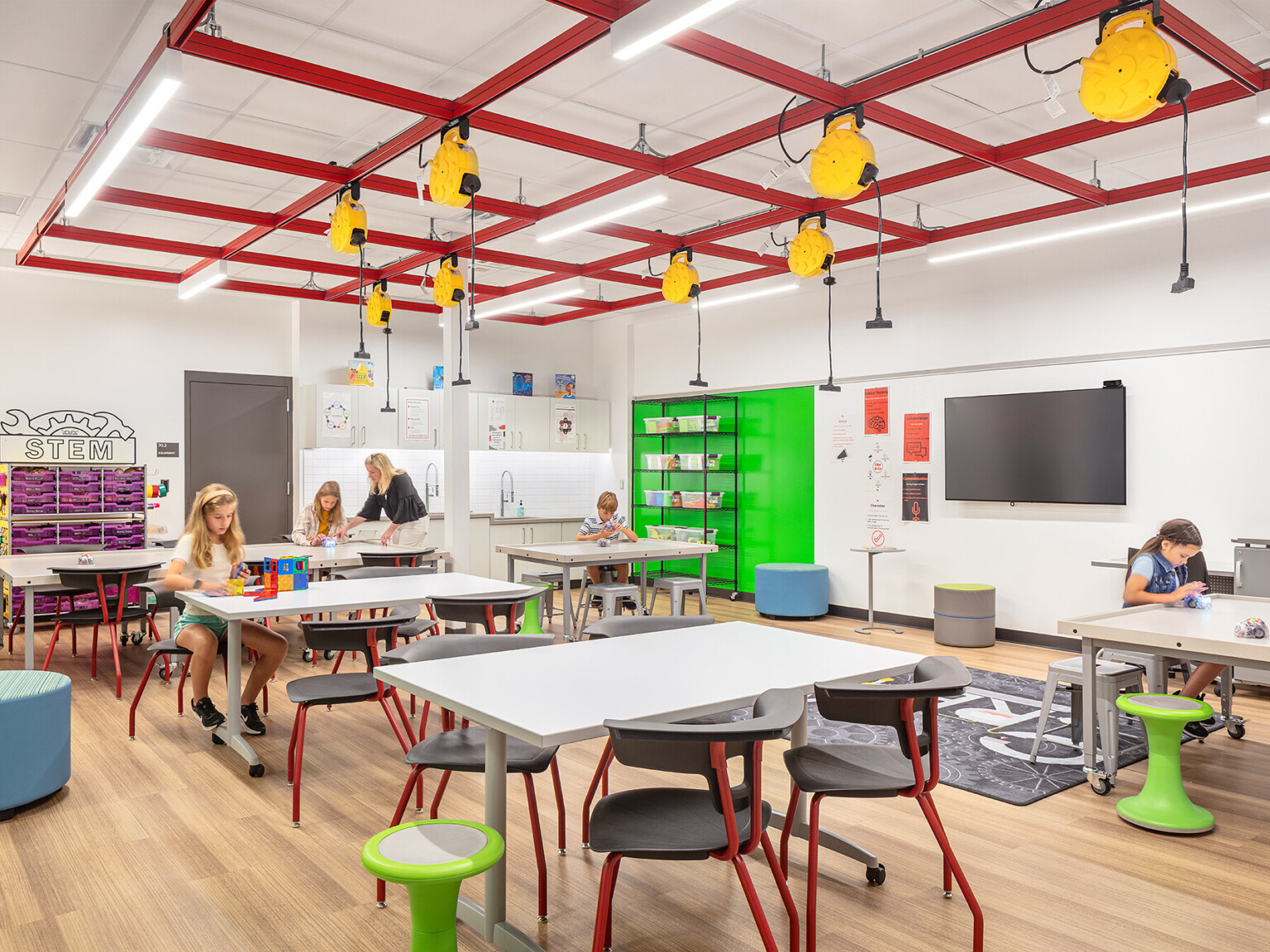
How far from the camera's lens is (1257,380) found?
6168 mm

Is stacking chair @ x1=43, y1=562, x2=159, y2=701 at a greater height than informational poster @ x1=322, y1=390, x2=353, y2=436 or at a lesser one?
lesser

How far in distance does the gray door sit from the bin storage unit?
13.6ft

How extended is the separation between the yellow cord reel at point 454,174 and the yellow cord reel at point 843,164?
62.7 inches

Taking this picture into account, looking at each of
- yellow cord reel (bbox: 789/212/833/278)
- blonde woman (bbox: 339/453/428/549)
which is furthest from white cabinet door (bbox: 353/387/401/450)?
yellow cord reel (bbox: 789/212/833/278)

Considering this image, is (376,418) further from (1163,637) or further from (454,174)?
(1163,637)

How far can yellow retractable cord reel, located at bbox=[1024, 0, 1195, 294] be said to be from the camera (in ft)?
9.75

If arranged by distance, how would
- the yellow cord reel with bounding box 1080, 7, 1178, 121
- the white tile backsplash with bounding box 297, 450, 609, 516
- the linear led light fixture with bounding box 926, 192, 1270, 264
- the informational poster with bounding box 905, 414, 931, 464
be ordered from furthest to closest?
1. the white tile backsplash with bounding box 297, 450, 609, 516
2. the informational poster with bounding box 905, 414, 931, 464
3. the linear led light fixture with bounding box 926, 192, 1270, 264
4. the yellow cord reel with bounding box 1080, 7, 1178, 121

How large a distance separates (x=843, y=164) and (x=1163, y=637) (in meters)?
2.35

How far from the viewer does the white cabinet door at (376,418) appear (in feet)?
31.9

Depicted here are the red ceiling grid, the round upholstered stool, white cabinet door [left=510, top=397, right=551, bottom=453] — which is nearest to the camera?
the red ceiling grid

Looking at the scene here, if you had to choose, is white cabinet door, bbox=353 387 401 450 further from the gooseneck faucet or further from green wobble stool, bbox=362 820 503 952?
green wobble stool, bbox=362 820 503 952

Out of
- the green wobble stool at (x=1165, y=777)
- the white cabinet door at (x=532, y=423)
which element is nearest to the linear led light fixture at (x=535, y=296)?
the white cabinet door at (x=532, y=423)

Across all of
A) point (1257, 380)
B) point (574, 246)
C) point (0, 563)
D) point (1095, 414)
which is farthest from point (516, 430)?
point (1257, 380)

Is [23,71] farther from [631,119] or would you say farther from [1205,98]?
[1205,98]
